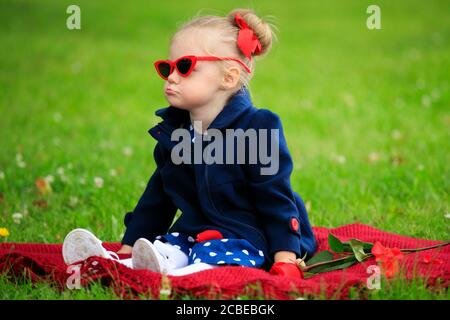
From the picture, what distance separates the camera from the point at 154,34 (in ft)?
40.2

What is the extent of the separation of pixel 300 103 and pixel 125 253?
447cm

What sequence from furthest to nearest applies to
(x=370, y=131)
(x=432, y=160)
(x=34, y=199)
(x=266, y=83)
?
(x=266, y=83), (x=370, y=131), (x=432, y=160), (x=34, y=199)

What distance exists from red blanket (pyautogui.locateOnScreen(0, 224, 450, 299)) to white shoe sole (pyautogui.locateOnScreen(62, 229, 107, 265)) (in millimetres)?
63

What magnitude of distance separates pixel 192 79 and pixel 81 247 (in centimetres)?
89

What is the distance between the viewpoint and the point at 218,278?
3.13 m

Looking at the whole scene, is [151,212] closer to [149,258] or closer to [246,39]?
[149,258]

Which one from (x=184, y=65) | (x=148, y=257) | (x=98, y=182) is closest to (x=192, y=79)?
(x=184, y=65)

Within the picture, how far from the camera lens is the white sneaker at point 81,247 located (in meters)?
3.34

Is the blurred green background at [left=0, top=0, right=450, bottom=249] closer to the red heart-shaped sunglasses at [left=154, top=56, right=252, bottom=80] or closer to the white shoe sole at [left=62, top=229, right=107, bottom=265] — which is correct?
the red heart-shaped sunglasses at [left=154, top=56, right=252, bottom=80]

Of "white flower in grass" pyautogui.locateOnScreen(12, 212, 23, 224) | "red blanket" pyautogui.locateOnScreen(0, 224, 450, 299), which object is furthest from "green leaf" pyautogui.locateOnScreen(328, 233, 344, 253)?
"white flower in grass" pyautogui.locateOnScreen(12, 212, 23, 224)

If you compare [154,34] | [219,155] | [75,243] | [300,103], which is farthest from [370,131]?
[154,34]

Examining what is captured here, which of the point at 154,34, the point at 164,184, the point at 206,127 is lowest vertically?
the point at 164,184
